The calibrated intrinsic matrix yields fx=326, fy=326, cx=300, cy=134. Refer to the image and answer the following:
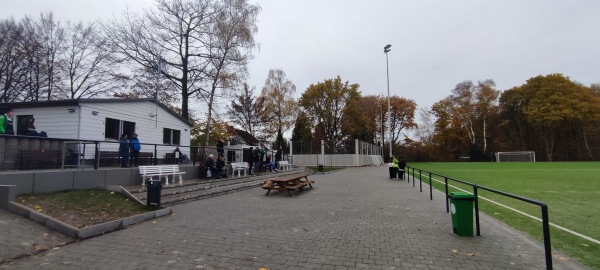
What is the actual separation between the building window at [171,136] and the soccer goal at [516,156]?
51.8m

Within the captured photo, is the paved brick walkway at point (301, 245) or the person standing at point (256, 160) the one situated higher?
the person standing at point (256, 160)

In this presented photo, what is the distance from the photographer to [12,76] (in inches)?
1046

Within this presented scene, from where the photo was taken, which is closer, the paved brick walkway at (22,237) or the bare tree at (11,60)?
the paved brick walkway at (22,237)

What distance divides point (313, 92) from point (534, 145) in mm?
41794

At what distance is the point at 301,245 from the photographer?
5449 millimetres

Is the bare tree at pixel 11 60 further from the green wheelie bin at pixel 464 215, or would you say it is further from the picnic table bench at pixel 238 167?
the green wheelie bin at pixel 464 215

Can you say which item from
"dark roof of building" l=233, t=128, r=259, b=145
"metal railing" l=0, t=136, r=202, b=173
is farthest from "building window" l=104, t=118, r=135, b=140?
"dark roof of building" l=233, t=128, r=259, b=145

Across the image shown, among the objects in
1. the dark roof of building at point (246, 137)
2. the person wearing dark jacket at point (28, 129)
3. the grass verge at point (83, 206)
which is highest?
the dark roof of building at point (246, 137)

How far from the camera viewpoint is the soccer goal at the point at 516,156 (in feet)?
174

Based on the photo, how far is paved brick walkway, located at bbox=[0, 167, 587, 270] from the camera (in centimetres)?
455

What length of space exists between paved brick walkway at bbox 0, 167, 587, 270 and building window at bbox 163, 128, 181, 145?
11.7m

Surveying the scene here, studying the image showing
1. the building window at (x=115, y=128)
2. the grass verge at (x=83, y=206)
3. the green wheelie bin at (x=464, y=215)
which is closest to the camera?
the green wheelie bin at (x=464, y=215)

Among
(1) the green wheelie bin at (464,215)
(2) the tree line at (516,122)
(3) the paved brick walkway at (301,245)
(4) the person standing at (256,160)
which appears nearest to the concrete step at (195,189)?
(3) the paved brick walkway at (301,245)

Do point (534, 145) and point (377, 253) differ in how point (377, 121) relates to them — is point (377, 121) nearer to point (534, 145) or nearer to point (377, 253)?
point (534, 145)
